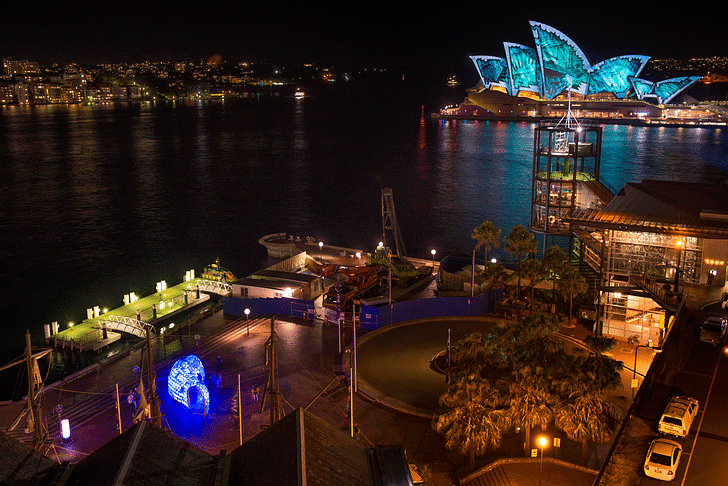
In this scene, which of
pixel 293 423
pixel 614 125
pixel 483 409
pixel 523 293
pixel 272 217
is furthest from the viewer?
pixel 614 125

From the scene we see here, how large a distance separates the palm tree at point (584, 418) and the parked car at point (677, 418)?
997 millimetres

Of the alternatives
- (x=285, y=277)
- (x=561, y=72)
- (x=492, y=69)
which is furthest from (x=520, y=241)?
(x=492, y=69)

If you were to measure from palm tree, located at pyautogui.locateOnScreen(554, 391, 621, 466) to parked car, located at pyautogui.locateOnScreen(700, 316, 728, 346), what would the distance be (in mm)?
5666

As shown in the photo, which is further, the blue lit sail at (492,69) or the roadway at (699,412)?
the blue lit sail at (492,69)

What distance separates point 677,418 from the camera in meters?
13.2

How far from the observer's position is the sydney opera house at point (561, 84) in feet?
400

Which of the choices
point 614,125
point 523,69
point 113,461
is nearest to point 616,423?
point 113,461

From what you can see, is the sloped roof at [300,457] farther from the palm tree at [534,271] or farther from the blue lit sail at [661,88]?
the blue lit sail at [661,88]

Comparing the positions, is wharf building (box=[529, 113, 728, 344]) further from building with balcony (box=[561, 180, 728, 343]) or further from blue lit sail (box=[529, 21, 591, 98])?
blue lit sail (box=[529, 21, 591, 98])

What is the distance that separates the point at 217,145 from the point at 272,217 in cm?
5590

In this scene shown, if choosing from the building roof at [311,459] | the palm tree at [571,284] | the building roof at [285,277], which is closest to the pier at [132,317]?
the building roof at [285,277]

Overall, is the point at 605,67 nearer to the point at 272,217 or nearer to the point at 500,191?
the point at 500,191

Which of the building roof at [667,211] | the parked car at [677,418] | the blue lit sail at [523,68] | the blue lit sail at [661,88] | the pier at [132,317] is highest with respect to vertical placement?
the blue lit sail at [523,68]

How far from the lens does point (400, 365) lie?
20.2m
